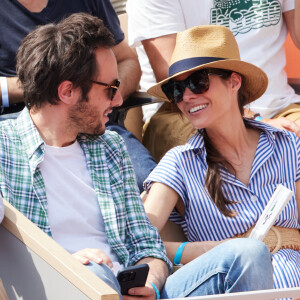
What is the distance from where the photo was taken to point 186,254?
2979mm

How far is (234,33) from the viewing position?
13.4 ft

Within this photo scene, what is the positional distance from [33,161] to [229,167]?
3.33ft

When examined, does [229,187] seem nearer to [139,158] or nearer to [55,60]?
[139,158]

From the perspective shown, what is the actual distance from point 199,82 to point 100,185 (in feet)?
2.41

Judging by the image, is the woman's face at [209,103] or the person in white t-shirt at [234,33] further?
the person in white t-shirt at [234,33]

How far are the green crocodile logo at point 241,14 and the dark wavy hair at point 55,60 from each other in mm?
1346

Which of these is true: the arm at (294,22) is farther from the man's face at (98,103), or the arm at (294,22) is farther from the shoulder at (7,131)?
the shoulder at (7,131)

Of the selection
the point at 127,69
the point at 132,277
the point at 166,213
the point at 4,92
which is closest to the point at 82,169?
the point at 166,213

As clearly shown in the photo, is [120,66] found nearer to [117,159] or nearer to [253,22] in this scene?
[253,22]

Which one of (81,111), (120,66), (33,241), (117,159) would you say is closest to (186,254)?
(117,159)

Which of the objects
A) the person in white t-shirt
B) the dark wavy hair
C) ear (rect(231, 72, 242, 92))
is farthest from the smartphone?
the person in white t-shirt

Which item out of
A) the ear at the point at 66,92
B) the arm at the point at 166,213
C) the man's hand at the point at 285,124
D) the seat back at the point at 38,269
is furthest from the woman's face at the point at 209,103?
the seat back at the point at 38,269

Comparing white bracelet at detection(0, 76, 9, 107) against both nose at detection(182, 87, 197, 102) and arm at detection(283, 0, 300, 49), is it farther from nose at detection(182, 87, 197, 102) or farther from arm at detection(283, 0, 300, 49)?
arm at detection(283, 0, 300, 49)

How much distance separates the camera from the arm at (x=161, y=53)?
3922mm
